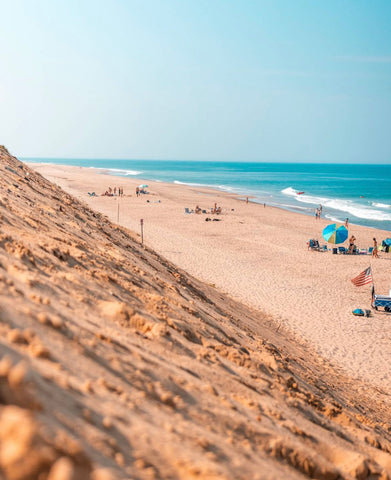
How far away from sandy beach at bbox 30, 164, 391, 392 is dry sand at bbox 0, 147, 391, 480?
16.6ft

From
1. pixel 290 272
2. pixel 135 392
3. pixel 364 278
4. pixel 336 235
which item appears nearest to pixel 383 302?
pixel 364 278

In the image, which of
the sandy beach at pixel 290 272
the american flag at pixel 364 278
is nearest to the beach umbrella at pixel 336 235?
the sandy beach at pixel 290 272

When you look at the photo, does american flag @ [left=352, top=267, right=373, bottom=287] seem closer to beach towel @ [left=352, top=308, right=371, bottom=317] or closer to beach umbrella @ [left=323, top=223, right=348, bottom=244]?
beach towel @ [left=352, top=308, right=371, bottom=317]

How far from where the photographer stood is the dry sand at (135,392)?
2279 millimetres

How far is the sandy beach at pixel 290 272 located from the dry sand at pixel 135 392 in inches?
200

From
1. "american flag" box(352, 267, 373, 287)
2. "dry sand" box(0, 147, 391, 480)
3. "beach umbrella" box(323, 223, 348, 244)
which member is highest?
"dry sand" box(0, 147, 391, 480)

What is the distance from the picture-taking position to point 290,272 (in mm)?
18672

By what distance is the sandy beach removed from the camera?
11.4m

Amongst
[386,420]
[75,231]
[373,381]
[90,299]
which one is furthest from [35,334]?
[373,381]

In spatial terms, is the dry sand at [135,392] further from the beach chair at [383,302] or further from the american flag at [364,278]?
the american flag at [364,278]

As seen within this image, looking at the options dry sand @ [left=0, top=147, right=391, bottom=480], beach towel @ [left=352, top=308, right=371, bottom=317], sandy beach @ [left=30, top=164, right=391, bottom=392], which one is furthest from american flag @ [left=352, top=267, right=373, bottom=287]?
dry sand @ [left=0, top=147, right=391, bottom=480]

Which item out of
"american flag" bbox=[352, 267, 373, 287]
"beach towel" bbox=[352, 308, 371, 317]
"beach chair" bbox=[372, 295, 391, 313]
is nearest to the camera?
"beach towel" bbox=[352, 308, 371, 317]

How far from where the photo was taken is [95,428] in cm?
248

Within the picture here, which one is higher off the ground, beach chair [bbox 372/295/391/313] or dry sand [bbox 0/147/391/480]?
dry sand [bbox 0/147/391/480]
